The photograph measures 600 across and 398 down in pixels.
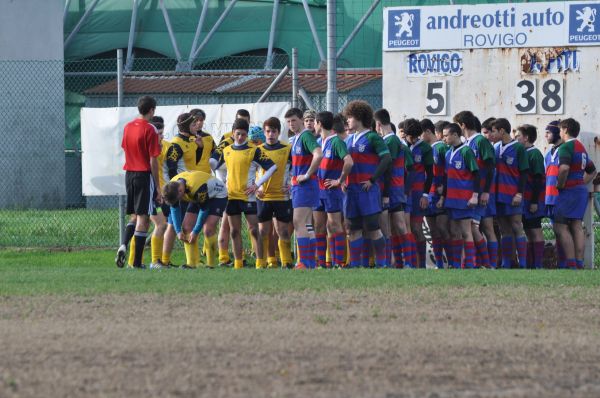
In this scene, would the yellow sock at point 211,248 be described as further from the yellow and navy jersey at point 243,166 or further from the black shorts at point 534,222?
the black shorts at point 534,222

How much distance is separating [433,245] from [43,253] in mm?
5878

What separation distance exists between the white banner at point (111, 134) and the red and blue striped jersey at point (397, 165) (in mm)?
3400

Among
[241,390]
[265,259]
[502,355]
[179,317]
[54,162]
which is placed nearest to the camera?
[241,390]

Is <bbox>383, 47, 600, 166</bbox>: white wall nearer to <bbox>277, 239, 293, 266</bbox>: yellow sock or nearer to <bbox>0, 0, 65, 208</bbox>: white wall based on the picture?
<bbox>277, 239, 293, 266</bbox>: yellow sock

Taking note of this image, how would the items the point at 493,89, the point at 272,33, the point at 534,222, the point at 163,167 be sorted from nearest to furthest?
the point at 163,167, the point at 534,222, the point at 493,89, the point at 272,33

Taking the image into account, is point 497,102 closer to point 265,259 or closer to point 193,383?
point 265,259

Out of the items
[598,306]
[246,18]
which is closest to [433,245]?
[598,306]

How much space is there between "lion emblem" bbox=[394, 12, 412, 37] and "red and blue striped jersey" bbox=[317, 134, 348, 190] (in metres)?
3.31

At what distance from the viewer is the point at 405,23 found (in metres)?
17.6

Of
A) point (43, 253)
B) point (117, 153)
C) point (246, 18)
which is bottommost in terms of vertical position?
point (43, 253)

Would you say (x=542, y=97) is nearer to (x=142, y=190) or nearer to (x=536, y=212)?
(x=536, y=212)

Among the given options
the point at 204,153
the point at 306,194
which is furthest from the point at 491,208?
the point at 204,153

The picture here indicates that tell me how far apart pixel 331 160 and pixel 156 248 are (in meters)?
2.43

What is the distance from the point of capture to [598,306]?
1042cm
